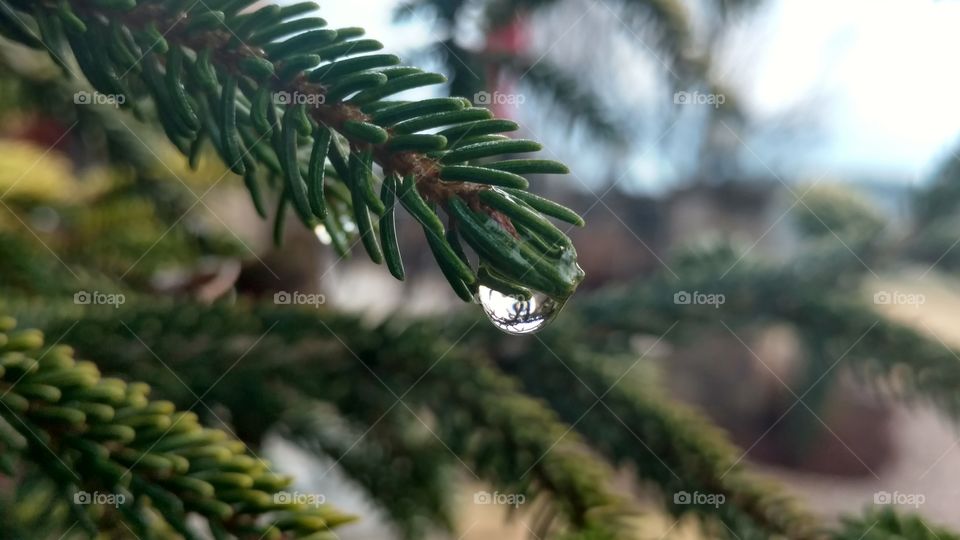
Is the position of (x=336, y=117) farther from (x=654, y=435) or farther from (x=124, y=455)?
(x=654, y=435)

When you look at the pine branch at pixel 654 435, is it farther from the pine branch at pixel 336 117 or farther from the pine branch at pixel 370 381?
the pine branch at pixel 336 117

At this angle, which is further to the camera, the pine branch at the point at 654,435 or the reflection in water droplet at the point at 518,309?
the pine branch at the point at 654,435

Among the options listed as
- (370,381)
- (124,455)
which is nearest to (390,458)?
(370,381)

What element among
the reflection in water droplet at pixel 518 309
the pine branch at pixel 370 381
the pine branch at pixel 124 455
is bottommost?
the pine branch at pixel 124 455

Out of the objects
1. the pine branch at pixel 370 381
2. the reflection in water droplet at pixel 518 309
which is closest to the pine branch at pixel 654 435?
the pine branch at pixel 370 381

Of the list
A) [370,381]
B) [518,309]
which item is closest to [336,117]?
[518,309]

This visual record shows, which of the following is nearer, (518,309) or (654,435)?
(518,309)

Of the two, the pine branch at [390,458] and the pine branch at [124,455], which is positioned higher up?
the pine branch at [390,458]

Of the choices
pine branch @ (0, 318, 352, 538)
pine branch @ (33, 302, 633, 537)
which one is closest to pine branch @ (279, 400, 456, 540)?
pine branch @ (33, 302, 633, 537)
